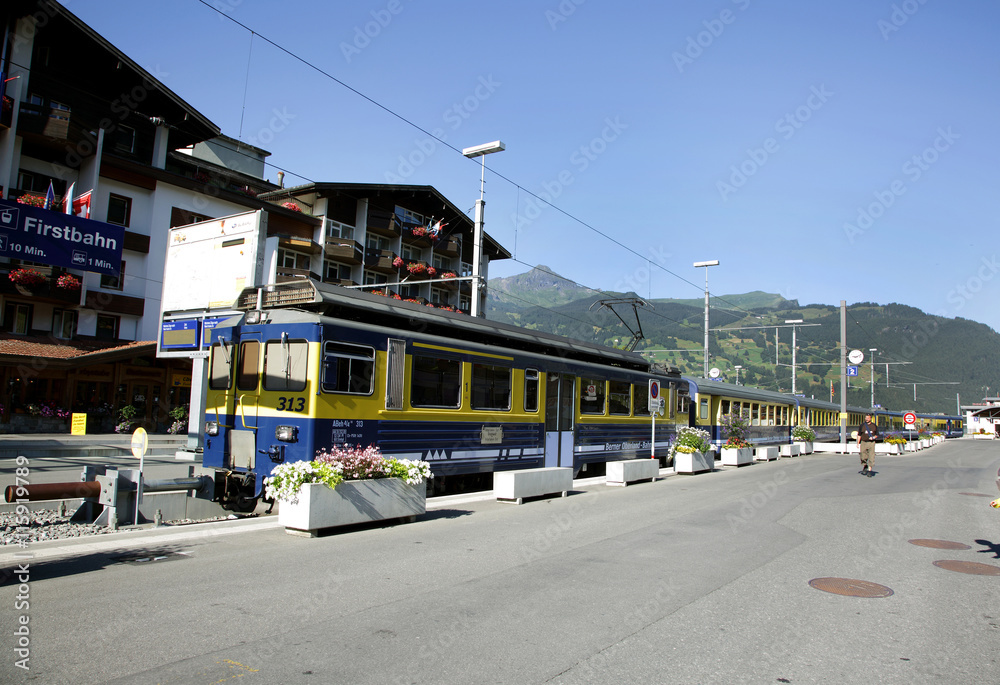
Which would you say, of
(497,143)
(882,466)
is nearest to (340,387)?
(497,143)

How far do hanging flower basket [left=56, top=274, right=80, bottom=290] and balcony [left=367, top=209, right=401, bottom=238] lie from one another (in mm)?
18361

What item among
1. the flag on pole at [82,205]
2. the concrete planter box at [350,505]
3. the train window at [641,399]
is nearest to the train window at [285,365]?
the concrete planter box at [350,505]

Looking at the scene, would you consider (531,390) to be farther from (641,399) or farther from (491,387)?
(641,399)

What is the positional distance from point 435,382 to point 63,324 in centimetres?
2293

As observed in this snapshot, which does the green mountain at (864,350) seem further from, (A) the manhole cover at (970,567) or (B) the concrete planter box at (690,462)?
(A) the manhole cover at (970,567)

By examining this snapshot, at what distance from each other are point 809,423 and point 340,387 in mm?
36638

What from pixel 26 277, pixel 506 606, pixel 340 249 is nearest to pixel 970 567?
pixel 506 606

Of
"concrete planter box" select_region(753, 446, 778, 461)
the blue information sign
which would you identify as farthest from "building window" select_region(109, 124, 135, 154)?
"concrete planter box" select_region(753, 446, 778, 461)

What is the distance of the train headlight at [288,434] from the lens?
988 cm

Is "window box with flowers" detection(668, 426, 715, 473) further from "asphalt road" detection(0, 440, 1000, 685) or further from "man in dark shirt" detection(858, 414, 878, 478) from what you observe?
"asphalt road" detection(0, 440, 1000, 685)

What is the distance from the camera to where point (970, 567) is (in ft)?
25.5

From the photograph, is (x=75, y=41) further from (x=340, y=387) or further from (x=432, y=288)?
(x=340, y=387)

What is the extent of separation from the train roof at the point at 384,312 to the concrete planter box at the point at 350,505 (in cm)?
286

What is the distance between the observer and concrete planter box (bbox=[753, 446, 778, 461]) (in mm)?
27625
